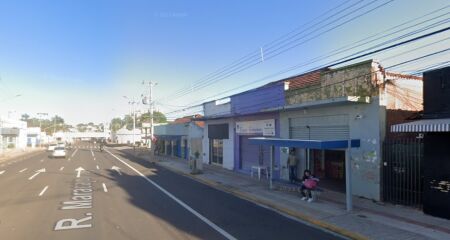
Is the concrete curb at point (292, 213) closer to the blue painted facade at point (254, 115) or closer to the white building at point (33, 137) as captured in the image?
the blue painted facade at point (254, 115)

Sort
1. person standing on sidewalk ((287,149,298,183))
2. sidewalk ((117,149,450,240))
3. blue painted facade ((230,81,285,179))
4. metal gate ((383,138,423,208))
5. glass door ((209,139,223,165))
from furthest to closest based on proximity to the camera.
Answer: glass door ((209,139,223,165)) → blue painted facade ((230,81,285,179)) → person standing on sidewalk ((287,149,298,183)) → metal gate ((383,138,423,208)) → sidewalk ((117,149,450,240))

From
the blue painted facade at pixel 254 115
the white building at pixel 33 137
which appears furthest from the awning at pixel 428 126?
the white building at pixel 33 137

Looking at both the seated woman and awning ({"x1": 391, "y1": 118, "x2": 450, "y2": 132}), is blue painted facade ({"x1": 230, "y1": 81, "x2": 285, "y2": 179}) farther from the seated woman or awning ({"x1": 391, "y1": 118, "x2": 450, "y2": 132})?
awning ({"x1": 391, "y1": 118, "x2": 450, "y2": 132})

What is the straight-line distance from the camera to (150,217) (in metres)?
12.4

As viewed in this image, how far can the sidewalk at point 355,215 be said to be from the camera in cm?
1035

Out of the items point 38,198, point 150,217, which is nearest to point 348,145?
point 150,217

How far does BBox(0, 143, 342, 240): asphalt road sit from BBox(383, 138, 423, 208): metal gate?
4.32 meters

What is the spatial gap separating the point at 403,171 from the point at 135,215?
29.6ft

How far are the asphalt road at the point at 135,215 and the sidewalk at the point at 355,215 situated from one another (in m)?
0.56

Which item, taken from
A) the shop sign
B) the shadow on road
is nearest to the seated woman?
the shadow on road

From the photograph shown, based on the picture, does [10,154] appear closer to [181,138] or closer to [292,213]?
[181,138]

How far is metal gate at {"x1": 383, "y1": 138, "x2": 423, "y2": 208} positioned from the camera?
13328mm

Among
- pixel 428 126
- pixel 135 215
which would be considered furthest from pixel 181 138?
pixel 428 126

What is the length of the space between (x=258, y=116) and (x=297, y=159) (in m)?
4.95
